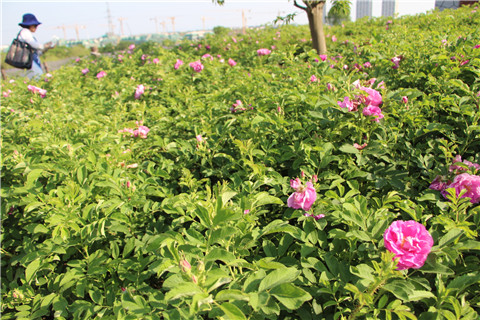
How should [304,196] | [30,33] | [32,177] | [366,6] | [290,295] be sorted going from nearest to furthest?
[290,295] < [304,196] < [32,177] < [30,33] < [366,6]

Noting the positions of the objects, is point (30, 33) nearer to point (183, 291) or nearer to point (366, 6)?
point (183, 291)

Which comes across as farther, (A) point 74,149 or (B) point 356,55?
(B) point 356,55

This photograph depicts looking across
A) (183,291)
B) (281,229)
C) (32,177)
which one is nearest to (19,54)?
(32,177)

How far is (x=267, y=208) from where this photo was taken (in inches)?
64.9

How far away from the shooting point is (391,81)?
254cm

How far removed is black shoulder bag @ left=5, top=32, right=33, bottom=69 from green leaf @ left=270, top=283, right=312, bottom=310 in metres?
6.95

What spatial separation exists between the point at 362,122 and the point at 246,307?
1124 millimetres

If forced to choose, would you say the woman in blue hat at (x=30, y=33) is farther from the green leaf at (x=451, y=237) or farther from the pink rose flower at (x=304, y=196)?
the green leaf at (x=451, y=237)

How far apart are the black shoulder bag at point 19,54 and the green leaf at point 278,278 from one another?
22.7ft

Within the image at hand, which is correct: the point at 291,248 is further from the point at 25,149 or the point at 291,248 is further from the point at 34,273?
the point at 25,149

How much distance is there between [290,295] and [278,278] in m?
0.06

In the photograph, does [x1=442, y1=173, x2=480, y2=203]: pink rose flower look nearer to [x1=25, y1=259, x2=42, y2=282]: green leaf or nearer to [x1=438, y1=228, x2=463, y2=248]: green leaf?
[x1=438, y1=228, x2=463, y2=248]: green leaf

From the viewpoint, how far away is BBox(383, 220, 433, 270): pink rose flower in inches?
37.6

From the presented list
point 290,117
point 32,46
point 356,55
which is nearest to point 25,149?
point 290,117
